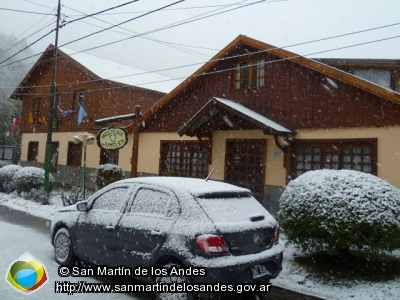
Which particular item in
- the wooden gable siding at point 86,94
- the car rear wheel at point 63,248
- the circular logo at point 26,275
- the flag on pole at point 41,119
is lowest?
the circular logo at point 26,275

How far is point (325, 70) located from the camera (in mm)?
10555

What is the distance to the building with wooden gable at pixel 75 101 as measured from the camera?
67.1ft

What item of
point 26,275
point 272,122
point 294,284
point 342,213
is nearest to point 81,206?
point 26,275

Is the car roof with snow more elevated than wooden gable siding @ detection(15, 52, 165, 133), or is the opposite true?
wooden gable siding @ detection(15, 52, 165, 133)

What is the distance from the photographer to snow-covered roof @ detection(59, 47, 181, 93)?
2145 cm

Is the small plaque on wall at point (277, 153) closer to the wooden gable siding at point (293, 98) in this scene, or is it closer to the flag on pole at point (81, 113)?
the wooden gable siding at point (293, 98)

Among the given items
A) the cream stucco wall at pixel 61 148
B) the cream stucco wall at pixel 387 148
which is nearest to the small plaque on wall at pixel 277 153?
the cream stucco wall at pixel 387 148

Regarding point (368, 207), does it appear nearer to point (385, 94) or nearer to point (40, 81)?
point (385, 94)

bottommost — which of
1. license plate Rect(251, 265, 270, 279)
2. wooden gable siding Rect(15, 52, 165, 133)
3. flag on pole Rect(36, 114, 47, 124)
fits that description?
license plate Rect(251, 265, 270, 279)

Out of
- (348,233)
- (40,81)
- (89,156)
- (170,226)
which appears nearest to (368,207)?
(348,233)

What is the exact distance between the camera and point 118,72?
926 inches

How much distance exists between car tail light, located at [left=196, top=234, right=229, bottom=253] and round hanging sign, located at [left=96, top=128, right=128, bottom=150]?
9.97 m

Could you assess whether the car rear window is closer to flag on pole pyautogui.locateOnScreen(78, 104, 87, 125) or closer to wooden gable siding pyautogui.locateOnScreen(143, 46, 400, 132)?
wooden gable siding pyautogui.locateOnScreen(143, 46, 400, 132)

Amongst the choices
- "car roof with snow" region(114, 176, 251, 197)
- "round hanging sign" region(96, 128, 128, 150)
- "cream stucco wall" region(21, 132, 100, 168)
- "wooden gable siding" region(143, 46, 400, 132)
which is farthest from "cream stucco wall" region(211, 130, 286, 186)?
"cream stucco wall" region(21, 132, 100, 168)
